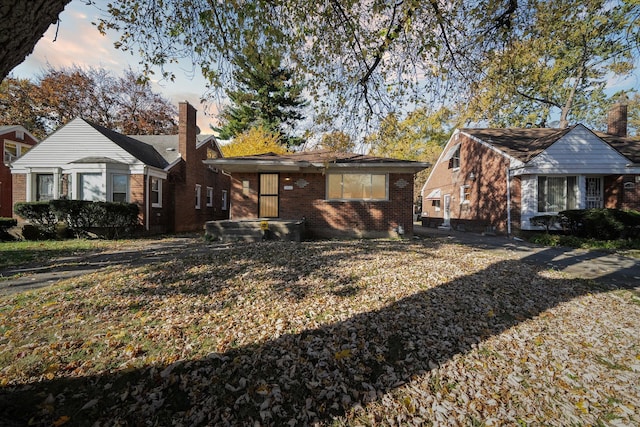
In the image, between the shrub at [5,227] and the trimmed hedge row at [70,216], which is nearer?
the shrub at [5,227]

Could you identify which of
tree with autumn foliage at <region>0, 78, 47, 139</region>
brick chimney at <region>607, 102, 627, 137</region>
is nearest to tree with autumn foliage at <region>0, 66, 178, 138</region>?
tree with autumn foliage at <region>0, 78, 47, 139</region>

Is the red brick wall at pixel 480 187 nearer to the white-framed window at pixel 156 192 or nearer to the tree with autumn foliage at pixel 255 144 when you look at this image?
the tree with autumn foliage at pixel 255 144

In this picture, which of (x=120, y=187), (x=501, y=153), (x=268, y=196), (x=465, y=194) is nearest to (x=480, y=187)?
(x=465, y=194)

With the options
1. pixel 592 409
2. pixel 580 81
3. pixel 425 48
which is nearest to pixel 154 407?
pixel 592 409

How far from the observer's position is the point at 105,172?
13156 millimetres

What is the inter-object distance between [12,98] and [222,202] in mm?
20832

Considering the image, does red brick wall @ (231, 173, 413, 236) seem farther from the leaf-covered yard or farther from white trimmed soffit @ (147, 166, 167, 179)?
the leaf-covered yard

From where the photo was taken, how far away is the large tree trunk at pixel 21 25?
1610mm

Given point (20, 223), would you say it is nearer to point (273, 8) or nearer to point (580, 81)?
point (273, 8)

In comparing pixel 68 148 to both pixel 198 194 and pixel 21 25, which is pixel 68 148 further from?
pixel 21 25

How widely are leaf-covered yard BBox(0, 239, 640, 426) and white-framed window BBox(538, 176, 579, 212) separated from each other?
9.74m

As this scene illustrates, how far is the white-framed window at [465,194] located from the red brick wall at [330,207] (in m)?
7.81

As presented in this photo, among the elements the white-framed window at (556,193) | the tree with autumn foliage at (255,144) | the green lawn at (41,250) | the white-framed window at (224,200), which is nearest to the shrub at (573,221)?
the white-framed window at (556,193)

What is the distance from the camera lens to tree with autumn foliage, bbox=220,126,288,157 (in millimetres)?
23219
